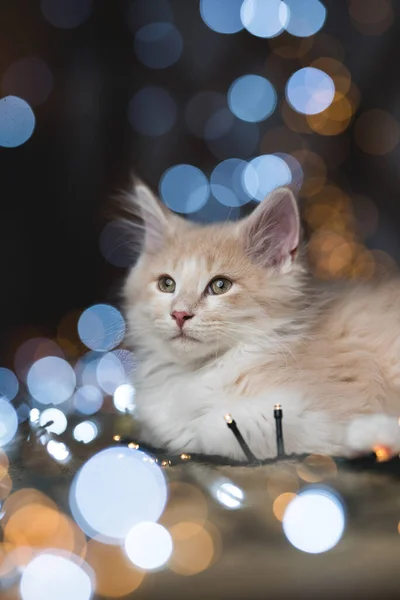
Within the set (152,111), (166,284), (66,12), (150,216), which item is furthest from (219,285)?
(66,12)

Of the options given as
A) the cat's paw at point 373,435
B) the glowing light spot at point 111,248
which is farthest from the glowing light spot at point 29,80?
the cat's paw at point 373,435

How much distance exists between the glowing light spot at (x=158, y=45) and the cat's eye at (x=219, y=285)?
1050 millimetres

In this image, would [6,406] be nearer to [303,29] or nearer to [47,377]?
[47,377]

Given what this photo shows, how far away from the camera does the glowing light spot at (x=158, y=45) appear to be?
1.94 metres

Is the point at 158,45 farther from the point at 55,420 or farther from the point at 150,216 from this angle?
the point at 55,420

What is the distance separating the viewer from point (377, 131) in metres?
1.96

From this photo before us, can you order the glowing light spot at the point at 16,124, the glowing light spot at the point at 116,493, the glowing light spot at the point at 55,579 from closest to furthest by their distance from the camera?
the glowing light spot at the point at 55,579 < the glowing light spot at the point at 116,493 < the glowing light spot at the point at 16,124

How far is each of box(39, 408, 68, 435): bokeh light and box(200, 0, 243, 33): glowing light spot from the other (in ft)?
3.95

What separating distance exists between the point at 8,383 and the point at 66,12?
1101mm

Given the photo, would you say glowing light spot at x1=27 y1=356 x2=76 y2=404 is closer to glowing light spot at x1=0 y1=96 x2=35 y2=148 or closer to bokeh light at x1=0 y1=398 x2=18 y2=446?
bokeh light at x1=0 y1=398 x2=18 y2=446

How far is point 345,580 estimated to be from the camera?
0.71 m

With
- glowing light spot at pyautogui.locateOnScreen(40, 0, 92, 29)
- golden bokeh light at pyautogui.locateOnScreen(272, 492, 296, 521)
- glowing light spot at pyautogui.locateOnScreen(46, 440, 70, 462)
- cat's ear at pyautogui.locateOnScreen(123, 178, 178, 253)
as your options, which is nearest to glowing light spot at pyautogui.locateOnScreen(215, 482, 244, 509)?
golden bokeh light at pyautogui.locateOnScreen(272, 492, 296, 521)

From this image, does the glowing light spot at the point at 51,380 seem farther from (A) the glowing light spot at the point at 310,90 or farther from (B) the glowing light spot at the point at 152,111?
(A) the glowing light spot at the point at 310,90

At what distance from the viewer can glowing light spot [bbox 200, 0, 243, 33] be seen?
1.85 metres
